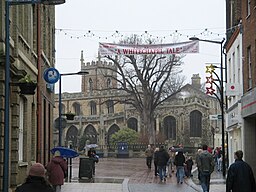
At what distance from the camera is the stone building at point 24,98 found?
1603 centimetres

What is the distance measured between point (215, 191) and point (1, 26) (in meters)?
11.2

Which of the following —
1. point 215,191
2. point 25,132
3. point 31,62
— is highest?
point 31,62

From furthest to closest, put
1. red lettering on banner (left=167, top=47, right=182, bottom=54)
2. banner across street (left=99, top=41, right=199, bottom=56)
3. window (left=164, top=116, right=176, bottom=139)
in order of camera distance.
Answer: window (left=164, top=116, right=176, bottom=139) < red lettering on banner (left=167, top=47, right=182, bottom=54) < banner across street (left=99, top=41, right=199, bottom=56)

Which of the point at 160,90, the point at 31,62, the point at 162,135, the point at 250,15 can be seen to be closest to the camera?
the point at 31,62

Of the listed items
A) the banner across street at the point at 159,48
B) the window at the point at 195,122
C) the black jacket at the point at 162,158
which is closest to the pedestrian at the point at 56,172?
the black jacket at the point at 162,158

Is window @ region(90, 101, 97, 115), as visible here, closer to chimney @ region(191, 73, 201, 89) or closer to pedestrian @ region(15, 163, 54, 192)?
chimney @ region(191, 73, 201, 89)

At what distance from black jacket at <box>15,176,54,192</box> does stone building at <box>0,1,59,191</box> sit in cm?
418

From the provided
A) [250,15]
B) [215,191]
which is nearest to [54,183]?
[215,191]

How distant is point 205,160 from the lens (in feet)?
65.9

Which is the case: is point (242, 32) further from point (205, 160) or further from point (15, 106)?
point (15, 106)

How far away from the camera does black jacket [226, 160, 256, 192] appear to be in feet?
45.3

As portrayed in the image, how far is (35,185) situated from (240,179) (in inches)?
262

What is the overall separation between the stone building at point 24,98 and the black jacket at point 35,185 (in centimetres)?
418

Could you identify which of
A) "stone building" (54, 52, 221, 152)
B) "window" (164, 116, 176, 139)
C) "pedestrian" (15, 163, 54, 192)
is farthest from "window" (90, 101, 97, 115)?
"pedestrian" (15, 163, 54, 192)
